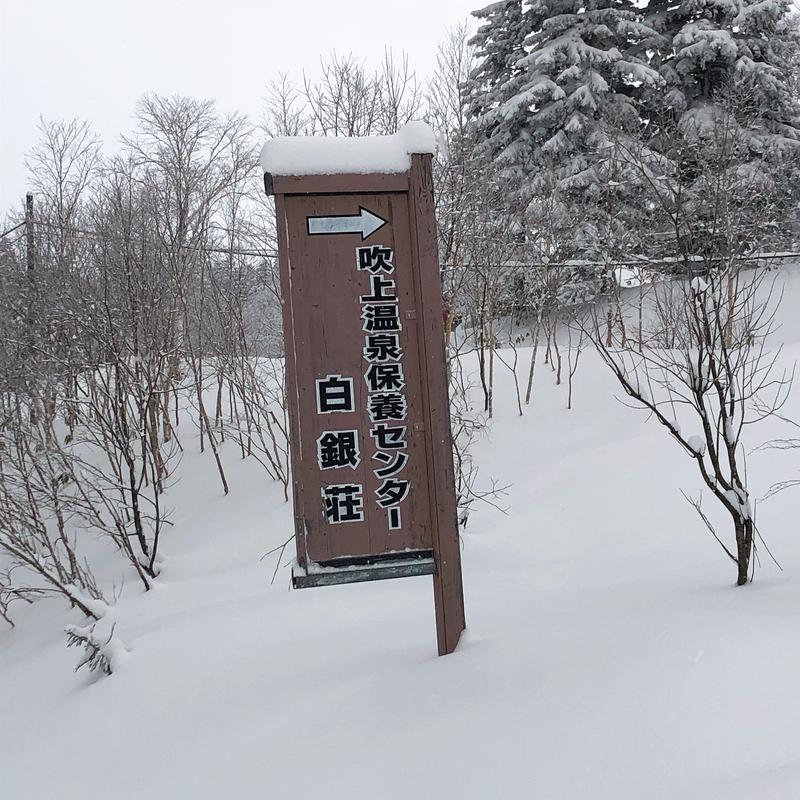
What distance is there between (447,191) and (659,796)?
9.35 metres

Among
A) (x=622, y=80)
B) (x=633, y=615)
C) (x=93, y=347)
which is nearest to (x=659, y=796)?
(x=633, y=615)

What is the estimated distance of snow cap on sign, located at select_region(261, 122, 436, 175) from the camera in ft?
12.6

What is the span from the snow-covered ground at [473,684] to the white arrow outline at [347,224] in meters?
2.40

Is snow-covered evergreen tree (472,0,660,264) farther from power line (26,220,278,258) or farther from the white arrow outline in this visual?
the white arrow outline

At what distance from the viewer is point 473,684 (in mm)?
3482

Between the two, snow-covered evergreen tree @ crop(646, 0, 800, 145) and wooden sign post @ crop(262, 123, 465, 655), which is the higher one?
snow-covered evergreen tree @ crop(646, 0, 800, 145)

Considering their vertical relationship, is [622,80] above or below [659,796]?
above

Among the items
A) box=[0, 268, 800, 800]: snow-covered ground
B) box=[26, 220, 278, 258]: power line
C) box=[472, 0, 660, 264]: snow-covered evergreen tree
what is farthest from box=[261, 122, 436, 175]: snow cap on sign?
box=[472, 0, 660, 264]: snow-covered evergreen tree

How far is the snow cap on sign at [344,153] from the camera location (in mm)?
3830

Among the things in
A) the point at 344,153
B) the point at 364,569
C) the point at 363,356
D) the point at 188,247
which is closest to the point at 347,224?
the point at 344,153

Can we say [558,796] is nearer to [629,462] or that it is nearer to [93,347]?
[629,462]

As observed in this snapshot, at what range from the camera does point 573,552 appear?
7.59 m

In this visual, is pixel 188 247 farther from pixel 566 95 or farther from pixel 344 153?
pixel 344 153

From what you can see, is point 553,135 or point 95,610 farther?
point 553,135
